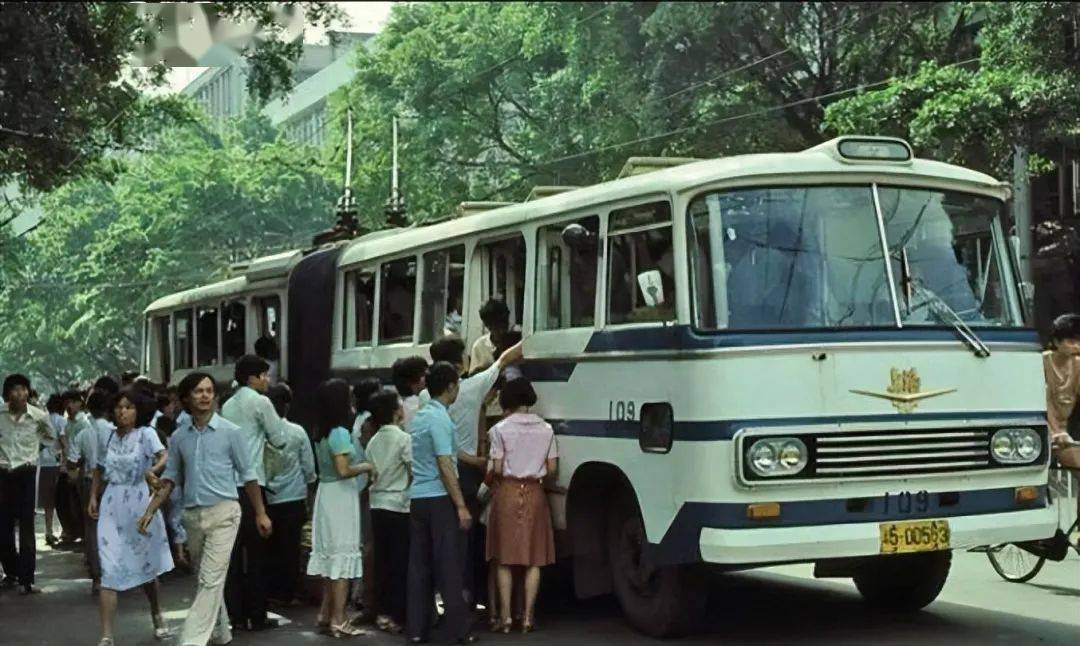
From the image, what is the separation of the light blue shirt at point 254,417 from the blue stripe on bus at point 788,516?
8.95 ft

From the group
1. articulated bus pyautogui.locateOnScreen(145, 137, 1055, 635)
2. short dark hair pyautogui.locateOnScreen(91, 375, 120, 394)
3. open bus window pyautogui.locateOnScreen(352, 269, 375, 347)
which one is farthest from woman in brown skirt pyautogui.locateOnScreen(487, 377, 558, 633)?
short dark hair pyautogui.locateOnScreen(91, 375, 120, 394)

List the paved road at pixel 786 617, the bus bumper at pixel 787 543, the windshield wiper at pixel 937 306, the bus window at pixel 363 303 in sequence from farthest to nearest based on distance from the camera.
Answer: the bus window at pixel 363 303
the paved road at pixel 786 617
the windshield wiper at pixel 937 306
the bus bumper at pixel 787 543

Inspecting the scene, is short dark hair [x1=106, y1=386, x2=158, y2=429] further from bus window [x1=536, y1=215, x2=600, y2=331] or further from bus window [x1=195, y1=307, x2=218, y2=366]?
bus window [x1=195, y1=307, x2=218, y2=366]

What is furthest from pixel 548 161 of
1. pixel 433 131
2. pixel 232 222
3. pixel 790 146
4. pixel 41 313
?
pixel 41 313

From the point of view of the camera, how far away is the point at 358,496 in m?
10.2

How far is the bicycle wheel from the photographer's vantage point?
11523 mm

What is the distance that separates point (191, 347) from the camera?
22.7m

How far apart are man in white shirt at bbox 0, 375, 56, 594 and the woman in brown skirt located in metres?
5.49

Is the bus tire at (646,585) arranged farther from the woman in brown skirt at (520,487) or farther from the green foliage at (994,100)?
the green foliage at (994,100)

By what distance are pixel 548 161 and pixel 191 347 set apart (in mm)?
13165

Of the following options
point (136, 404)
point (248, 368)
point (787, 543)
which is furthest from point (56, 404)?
point (787, 543)

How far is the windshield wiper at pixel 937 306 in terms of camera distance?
9148mm


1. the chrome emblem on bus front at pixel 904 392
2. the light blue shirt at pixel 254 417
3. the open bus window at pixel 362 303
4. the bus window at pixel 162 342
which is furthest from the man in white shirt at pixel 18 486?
the bus window at pixel 162 342

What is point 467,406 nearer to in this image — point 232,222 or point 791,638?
point 791,638
